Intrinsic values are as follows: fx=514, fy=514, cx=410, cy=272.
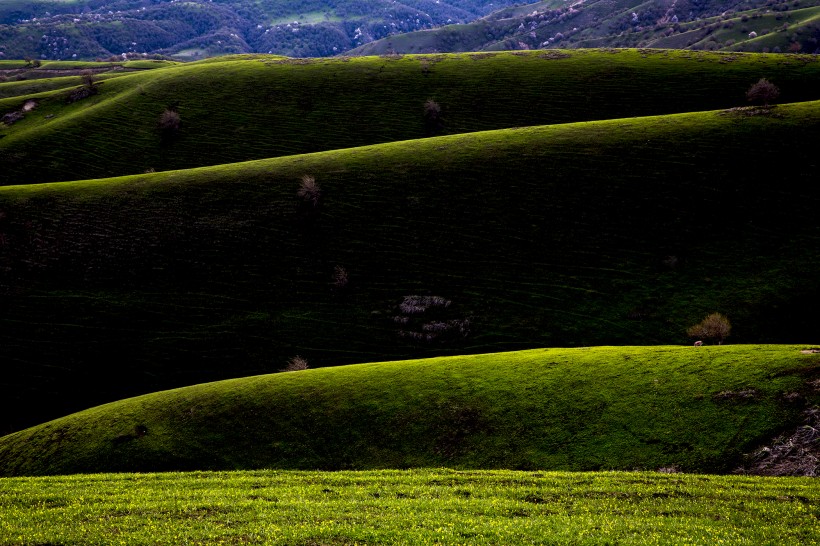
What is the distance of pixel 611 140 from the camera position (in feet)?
276

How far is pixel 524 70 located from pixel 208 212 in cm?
8652

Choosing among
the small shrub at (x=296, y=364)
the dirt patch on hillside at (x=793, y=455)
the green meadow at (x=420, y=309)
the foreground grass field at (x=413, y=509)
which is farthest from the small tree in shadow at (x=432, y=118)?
the foreground grass field at (x=413, y=509)

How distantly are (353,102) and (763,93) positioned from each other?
8678 cm

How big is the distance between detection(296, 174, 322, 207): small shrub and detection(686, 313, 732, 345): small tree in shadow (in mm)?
54677

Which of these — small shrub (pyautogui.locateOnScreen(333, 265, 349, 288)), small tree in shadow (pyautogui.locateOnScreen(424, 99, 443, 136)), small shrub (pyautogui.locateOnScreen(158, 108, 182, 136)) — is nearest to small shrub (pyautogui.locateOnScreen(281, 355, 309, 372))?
small shrub (pyautogui.locateOnScreen(333, 265, 349, 288))

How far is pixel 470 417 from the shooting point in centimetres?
3875

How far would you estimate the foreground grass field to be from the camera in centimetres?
1919

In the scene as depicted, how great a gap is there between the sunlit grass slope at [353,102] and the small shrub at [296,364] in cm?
6109

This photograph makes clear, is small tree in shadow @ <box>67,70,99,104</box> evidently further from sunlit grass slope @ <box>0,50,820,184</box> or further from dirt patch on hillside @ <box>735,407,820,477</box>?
dirt patch on hillside @ <box>735,407,820,477</box>

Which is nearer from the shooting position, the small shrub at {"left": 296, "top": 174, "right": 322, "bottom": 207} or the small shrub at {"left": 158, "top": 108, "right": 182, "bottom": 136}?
the small shrub at {"left": 296, "top": 174, "right": 322, "bottom": 207}

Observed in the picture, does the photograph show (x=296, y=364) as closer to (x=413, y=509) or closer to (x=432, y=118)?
(x=413, y=509)

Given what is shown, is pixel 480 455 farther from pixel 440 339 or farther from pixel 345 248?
pixel 345 248

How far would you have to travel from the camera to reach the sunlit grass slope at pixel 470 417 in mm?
32562

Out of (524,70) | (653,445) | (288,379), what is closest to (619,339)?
(653,445)
